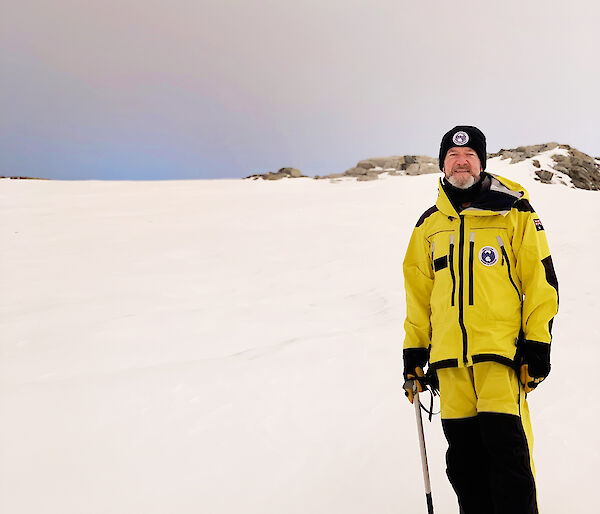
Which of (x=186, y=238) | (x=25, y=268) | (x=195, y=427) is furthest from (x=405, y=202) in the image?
(x=195, y=427)

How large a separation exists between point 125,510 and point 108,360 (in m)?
2.28

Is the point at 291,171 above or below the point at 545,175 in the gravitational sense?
above

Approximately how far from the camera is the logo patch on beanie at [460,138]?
7.52 ft

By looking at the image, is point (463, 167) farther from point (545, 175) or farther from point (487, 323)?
point (545, 175)

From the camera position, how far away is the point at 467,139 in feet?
7.52

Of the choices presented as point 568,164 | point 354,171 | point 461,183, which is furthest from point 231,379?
point 568,164

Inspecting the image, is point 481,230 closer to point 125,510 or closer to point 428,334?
point 428,334

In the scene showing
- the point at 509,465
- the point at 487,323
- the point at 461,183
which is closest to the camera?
A: the point at 509,465

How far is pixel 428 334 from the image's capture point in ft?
8.00

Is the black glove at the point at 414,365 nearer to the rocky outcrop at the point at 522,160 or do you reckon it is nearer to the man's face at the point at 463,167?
the man's face at the point at 463,167

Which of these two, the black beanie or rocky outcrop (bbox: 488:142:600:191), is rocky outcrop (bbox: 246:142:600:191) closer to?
rocky outcrop (bbox: 488:142:600:191)

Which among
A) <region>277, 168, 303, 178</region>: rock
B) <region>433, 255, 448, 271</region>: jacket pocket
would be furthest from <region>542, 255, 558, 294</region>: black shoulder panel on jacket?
<region>277, 168, 303, 178</region>: rock

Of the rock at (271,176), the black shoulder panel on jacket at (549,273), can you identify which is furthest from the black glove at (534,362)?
the rock at (271,176)

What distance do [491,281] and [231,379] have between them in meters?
2.84
